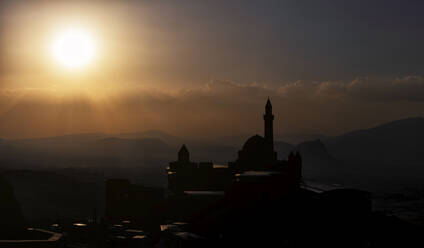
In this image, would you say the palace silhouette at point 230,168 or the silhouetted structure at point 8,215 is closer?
the silhouetted structure at point 8,215

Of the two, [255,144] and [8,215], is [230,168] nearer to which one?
[255,144]

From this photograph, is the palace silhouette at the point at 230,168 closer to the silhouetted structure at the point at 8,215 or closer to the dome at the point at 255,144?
the dome at the point at 255,144

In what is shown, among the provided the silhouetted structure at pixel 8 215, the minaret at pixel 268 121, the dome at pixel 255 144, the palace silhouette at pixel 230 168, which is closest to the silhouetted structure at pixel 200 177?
the palace silhouette at pixel 230 168

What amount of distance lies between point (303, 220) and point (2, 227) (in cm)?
3240

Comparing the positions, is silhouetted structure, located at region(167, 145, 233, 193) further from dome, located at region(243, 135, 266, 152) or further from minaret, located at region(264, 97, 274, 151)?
minaret, located at region(264, 97, 274, 151)

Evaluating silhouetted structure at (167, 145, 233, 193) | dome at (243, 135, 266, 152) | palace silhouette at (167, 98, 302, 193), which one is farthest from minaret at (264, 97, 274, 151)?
silhouetted structure at (167, 145, 233, 193)

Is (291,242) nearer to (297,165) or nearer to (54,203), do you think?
(297,165)

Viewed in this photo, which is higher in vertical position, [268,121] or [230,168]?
[268,121]

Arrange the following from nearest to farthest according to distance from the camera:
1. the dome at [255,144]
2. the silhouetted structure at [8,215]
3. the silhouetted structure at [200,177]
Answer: the silhouetted structure at [8,215], the dome at [255,144], the silhouetted structure at [200,177]

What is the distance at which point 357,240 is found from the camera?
3441 centimetres

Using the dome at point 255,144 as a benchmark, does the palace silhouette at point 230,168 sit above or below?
below

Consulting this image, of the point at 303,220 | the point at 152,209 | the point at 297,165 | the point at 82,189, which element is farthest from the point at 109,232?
the point at 82,189

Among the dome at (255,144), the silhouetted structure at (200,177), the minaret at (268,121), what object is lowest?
the silhouetted structure at (200,177)

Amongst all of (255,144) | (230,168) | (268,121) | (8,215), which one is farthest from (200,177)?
(8,215)
